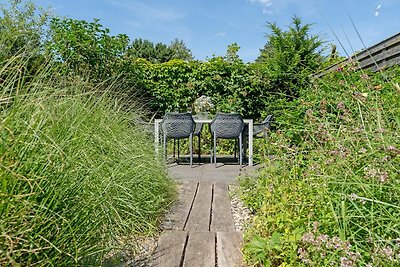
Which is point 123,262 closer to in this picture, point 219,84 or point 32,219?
point 32,219

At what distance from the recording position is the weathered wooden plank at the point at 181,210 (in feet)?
8.66

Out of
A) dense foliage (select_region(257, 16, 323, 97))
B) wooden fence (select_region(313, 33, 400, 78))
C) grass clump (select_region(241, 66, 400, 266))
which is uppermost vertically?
dense foliage (select_region(257, 16, 323, 97))

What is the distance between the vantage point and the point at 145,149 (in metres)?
3.33

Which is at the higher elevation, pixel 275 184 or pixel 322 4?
pixel 322 4

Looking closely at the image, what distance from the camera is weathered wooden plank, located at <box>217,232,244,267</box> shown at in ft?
6.58

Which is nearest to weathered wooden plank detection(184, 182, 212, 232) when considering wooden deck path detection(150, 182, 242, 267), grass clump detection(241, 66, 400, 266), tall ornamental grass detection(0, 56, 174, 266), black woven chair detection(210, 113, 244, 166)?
wooden deck path detection(150, 182, 242, 267)

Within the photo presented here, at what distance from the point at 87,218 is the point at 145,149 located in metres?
1.93

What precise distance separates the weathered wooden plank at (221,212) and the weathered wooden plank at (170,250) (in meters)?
0.31

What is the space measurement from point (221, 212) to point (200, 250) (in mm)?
886

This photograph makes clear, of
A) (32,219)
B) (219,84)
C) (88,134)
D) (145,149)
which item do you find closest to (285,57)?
(219,84)

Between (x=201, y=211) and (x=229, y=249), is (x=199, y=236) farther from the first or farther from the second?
(x=201, y=211)

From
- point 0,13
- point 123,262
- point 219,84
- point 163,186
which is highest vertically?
point 219,84

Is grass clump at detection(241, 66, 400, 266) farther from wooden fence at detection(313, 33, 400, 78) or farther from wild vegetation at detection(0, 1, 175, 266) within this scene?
wooden fence at detection(313, 33, 400, 78)

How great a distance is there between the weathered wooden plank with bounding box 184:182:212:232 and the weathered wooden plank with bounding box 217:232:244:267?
223 millimetres
